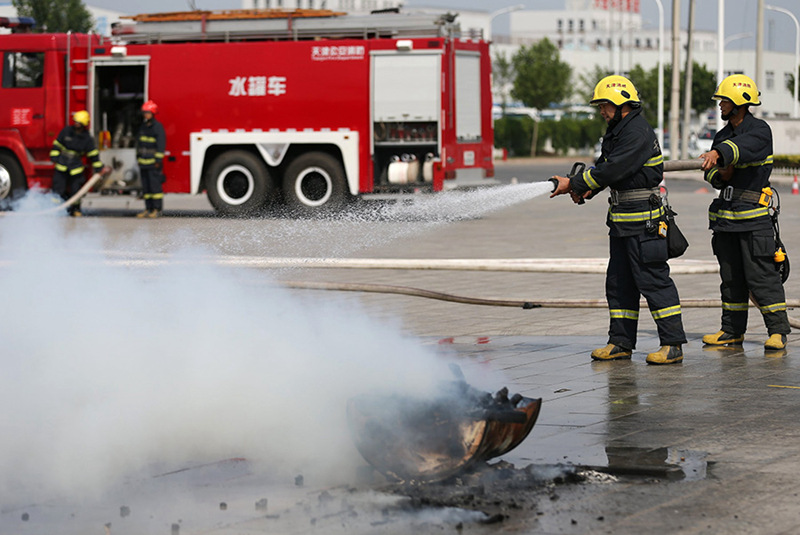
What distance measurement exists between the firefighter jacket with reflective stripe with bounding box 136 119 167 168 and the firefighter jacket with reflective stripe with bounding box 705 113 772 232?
527 inches

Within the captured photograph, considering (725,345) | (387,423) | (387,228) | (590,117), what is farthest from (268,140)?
(590,117)

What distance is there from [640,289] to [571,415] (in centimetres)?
181

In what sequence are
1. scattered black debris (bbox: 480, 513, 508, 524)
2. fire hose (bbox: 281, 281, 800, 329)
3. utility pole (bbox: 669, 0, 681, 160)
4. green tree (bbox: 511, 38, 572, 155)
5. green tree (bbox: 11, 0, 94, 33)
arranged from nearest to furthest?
scattered black debris (bbox: 480, 513, 508, 524), fire hose (bbox: 281, 281, 800, 329), utility pole (bbox: 669, 0, 681, 160), green tree (bbox: 11, 0, 94, 33), green tree (bbox: 511, 38, 572, 155)

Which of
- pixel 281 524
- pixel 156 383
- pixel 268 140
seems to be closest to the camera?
pixel 281 524

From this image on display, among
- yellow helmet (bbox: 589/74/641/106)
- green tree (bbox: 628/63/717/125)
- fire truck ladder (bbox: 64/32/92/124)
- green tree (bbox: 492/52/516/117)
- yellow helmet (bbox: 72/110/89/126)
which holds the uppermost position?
green tree (bbox: 492/52/516/117)

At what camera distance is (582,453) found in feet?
16.6

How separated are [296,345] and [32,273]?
134 cm

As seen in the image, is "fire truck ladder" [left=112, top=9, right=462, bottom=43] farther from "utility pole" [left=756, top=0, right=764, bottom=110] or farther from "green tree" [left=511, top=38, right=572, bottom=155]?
"green tree" [left=511, top=38, right=572, bottom=155]

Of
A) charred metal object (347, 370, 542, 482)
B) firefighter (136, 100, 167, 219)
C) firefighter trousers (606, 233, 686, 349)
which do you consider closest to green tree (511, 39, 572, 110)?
firefighter (136, 100, 167, 219)

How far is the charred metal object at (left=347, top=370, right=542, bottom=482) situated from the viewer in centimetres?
450

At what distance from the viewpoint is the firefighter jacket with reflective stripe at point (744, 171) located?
25.1 feet

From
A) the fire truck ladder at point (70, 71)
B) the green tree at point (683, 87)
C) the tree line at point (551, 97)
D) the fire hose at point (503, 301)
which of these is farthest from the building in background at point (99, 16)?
the green tree at point (683, 87)

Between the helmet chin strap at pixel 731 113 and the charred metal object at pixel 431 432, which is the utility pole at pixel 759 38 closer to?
the helmet chin strap at pixel 731 113

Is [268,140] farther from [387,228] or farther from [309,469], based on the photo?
[309,469]
